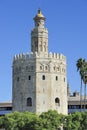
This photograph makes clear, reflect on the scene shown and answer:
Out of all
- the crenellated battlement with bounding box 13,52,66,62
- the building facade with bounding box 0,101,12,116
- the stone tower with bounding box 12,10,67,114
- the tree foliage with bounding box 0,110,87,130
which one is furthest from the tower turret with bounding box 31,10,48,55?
the building facade with bounding box 0,101,12,116

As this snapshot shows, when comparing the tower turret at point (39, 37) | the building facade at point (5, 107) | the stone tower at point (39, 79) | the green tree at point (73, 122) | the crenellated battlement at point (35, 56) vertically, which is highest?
the tower turret at point (39, 37)

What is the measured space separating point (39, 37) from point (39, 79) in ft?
29.4

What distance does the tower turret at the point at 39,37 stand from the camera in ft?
409

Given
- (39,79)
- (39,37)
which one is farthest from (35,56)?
(39,79)

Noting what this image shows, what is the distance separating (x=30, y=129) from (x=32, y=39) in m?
27.1

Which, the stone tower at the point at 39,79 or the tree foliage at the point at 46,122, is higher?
the stone tower at the point at 39,79

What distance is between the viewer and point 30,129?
10438cm

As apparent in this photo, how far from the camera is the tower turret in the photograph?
125 meters

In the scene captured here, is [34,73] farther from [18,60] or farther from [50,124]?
[50,124]

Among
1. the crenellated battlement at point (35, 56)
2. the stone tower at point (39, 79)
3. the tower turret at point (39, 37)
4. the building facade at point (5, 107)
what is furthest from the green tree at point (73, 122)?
the building facade at point (5, 107)

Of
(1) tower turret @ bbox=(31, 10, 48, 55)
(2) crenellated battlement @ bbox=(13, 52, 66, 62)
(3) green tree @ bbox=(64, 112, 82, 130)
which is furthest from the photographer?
(1) tower turret @ bbox=(31, 10, 48, 55)

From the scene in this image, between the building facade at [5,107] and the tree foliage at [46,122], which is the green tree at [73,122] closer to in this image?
the tree foliage at [46,122]

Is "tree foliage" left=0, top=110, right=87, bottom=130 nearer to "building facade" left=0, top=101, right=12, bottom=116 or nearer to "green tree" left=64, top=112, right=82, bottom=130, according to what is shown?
"green tree" left=64, top=112, right=82, bottom=130

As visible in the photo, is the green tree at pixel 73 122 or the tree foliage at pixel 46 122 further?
the tree foliage at pixel 46 122
